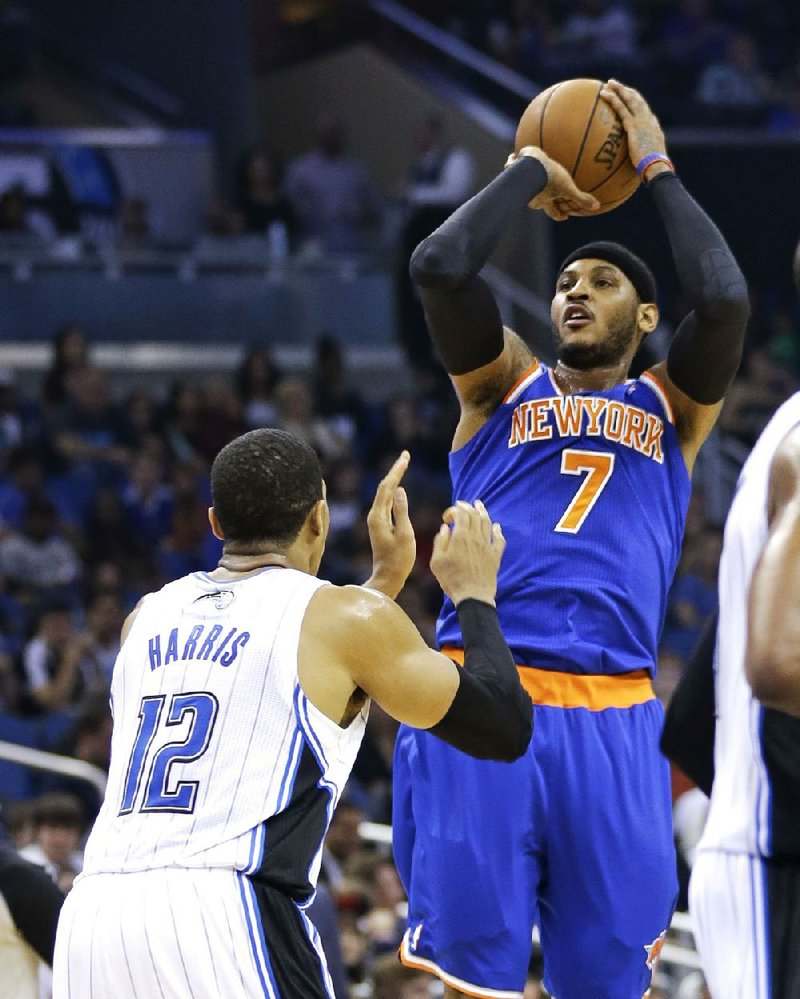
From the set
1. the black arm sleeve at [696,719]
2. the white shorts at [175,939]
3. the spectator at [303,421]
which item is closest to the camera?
the black arm sleeve at [696,719]

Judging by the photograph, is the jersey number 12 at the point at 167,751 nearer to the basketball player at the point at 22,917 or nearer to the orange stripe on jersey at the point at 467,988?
the basketball player at the point at 22,917

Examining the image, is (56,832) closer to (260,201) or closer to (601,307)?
(601,307)

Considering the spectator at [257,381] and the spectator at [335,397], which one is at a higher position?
the spectator at [257,381]

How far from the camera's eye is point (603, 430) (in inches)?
208

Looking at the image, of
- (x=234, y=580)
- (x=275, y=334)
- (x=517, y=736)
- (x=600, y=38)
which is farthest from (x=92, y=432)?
(x=517, y=736)

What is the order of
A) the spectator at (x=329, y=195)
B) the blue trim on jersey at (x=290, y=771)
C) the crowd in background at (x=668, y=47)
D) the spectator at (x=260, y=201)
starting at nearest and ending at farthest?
the blue trim on jersey at (x=290, y=771) → the spectator at (x=260, y=201) → the spectator at (x=329, y=195) → the crowd in background at (x=668, y=47)

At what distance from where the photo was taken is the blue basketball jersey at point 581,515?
511 centimetres

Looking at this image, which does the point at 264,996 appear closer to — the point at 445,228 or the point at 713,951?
the point at 713,951

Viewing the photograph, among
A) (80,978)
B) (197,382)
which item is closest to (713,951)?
(80,978)

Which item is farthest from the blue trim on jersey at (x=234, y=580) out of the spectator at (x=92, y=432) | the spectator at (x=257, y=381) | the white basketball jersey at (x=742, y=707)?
the spectator at (x=257, y=381)

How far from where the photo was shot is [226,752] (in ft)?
13.7

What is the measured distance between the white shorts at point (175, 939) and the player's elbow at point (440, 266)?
6.01 ft

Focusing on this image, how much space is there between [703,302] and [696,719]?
5.68 ft

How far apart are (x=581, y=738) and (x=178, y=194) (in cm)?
1395
